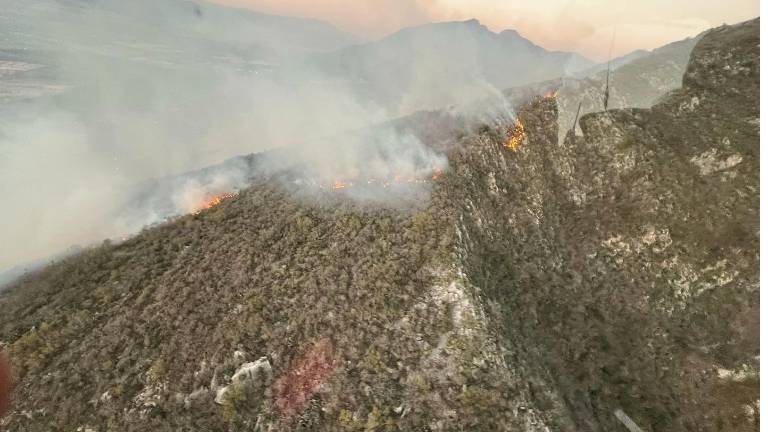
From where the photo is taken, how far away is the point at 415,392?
94.4ft

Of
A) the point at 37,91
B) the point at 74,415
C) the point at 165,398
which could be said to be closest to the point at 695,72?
the point at 165,398

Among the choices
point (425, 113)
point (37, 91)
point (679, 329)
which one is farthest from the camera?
point (37, 91)

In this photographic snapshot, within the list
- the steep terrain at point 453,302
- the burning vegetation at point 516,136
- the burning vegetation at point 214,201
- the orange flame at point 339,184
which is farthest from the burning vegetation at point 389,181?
the burning vegetation at point 214,201

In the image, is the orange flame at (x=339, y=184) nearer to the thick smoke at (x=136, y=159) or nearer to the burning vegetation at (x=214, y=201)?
the thick smoke at (x=136, y=159)

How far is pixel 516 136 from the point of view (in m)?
53.3

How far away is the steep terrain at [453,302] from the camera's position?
96.1 ft

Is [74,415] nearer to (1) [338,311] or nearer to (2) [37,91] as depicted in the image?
(1) [338,311]

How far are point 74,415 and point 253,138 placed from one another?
121 meters

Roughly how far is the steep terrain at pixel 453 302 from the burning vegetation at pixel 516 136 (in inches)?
6.8

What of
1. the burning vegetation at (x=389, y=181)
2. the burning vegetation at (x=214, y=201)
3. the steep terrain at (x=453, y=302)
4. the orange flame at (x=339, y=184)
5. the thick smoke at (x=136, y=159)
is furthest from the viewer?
the thick smoke at (x=136, y=159)

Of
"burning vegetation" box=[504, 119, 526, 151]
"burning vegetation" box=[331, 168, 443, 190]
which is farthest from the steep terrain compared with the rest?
"burning vegetation" box=[331, 168, 443, 190]

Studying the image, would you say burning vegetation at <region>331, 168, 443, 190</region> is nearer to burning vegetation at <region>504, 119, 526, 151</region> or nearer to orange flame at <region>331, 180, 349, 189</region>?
orange flame at <region>331, 180, 349, 189</region>

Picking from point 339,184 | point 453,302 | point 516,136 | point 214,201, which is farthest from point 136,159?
point 453,302

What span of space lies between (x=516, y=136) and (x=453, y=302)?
2782 cm
